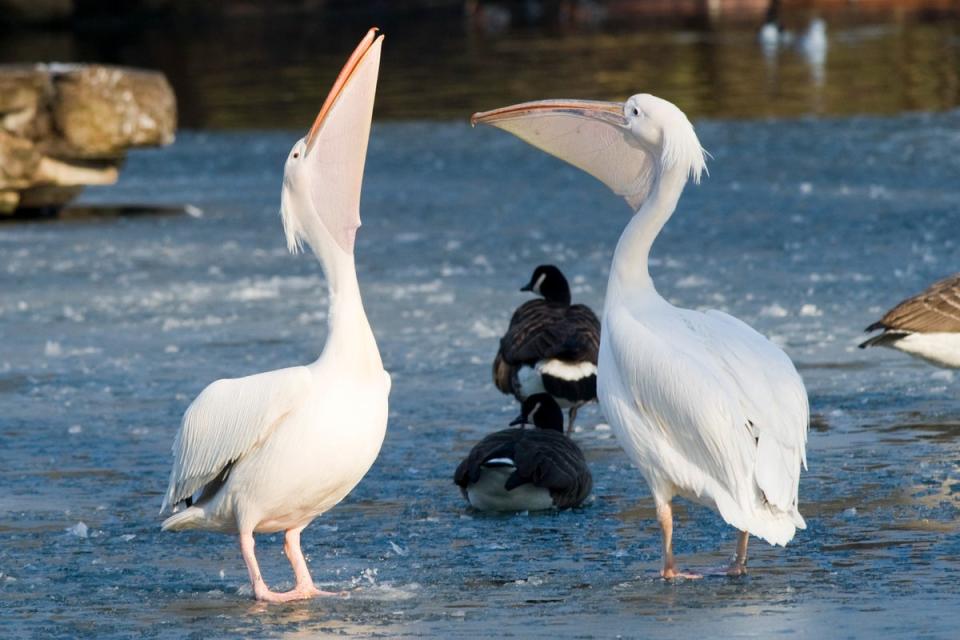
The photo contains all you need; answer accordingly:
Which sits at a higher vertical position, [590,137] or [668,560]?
[590,137]

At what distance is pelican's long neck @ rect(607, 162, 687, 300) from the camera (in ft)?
15.1

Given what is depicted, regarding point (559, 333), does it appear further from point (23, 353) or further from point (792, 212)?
point (792, 212)

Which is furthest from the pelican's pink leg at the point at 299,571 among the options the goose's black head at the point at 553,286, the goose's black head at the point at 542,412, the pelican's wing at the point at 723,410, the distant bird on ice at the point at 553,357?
the goose's black head at the point at 553,286

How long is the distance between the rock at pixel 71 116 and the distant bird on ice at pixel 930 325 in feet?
22.2

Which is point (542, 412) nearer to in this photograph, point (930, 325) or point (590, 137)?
point (590, 137)

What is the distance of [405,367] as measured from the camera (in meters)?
7.23

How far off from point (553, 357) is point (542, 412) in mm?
526

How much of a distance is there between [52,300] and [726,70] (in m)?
16.8

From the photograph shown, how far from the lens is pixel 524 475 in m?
5.04

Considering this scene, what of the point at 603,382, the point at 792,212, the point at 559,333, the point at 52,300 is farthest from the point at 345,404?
the point at 792,212

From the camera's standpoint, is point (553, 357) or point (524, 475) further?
point (553, 357)

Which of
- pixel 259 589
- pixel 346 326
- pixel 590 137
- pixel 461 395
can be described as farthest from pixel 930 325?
pixel 259 589

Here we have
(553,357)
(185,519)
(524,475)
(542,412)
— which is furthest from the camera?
(553,357)

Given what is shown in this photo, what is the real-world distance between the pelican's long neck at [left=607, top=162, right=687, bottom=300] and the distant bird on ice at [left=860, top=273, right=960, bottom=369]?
64.2 inches
